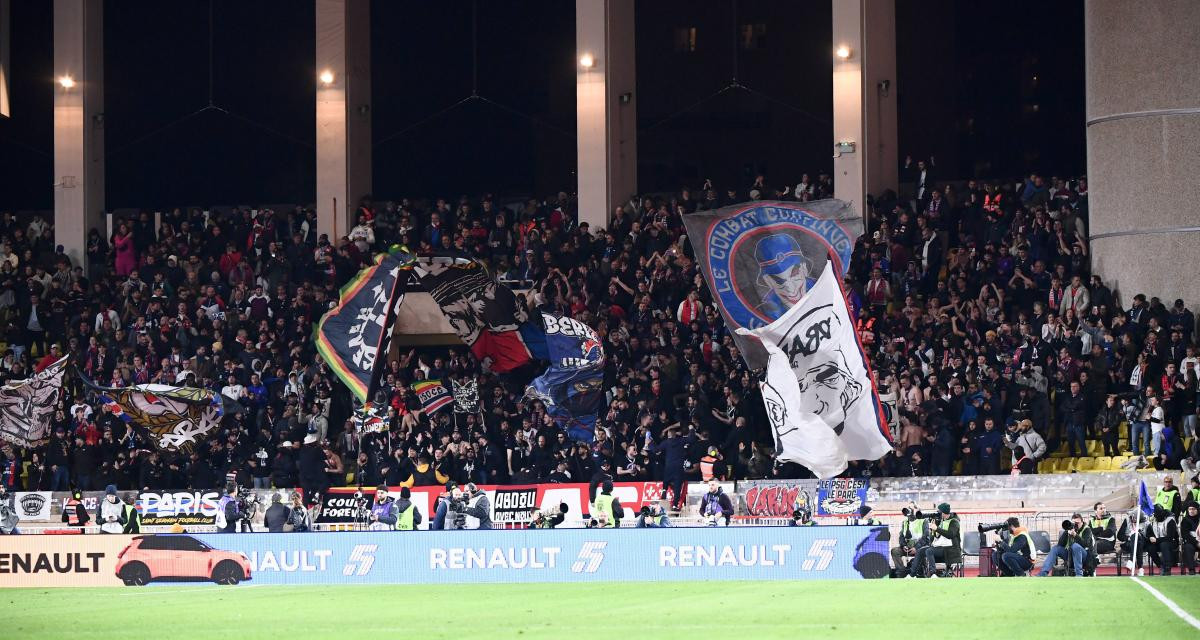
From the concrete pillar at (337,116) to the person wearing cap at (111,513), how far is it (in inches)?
456

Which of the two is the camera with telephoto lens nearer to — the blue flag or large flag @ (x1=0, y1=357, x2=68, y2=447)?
the blue flag

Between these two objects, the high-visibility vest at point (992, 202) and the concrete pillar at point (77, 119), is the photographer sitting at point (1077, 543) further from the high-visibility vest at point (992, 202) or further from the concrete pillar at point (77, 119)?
the concrete pillar at point (77, 119)

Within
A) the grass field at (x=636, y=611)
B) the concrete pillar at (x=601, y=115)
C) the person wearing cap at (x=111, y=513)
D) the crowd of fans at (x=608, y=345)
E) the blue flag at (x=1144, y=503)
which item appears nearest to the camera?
the grass field at (x=636, y=611)

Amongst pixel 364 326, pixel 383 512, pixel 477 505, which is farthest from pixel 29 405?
pixel 477 505

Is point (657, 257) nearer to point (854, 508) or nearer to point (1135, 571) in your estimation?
point (854, 508)

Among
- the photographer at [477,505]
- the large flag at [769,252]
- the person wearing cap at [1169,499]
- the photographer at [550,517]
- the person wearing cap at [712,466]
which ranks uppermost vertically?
the large flag at [769,252]

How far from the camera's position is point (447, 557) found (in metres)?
25.8

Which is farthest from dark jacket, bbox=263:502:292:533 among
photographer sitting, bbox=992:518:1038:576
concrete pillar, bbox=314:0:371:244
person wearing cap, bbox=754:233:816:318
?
concrete pillar, bbox=314:0:371:244

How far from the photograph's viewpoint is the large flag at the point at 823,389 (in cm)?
2684

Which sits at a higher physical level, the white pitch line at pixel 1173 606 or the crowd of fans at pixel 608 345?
the crowd of fans at pixel 608 345

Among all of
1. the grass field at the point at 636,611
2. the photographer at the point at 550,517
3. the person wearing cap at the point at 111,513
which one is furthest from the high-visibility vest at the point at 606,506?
the person wearing cap at the point at 111,513

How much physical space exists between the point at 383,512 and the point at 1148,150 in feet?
51.5

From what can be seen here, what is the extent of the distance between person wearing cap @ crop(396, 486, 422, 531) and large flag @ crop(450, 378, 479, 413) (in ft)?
12.2

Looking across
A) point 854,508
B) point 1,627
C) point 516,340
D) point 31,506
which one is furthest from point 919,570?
point 31,506
